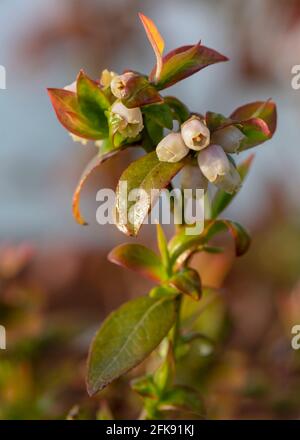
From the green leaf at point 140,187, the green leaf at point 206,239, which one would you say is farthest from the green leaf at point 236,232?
the green leaf at point 140,187

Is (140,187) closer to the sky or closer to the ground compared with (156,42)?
closer to the ground

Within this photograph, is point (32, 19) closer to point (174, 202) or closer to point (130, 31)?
point (130, 31)

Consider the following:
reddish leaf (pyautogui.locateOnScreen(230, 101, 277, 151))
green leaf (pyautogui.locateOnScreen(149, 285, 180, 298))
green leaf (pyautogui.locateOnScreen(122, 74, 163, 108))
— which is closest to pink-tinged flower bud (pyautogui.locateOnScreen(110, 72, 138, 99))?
green leaf (pyautogui.locateOnScreen(122, 74, 163, 108))

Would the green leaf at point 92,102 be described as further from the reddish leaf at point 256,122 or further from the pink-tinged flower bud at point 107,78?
the reddish leaf at point 256,122

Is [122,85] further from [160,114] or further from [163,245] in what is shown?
[163,245]

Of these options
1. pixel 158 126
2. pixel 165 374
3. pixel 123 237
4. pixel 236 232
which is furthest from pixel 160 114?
pixel 123 237
